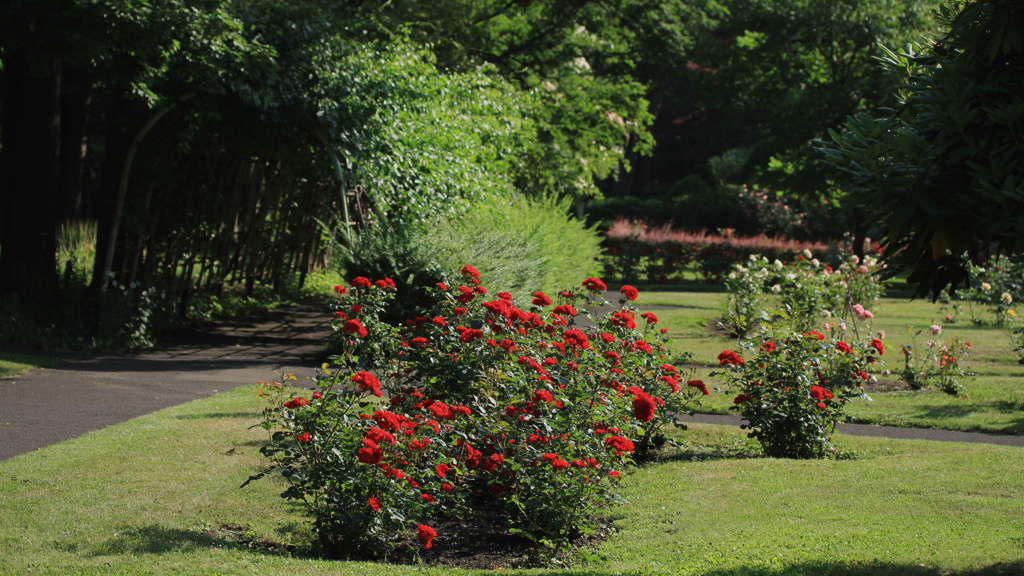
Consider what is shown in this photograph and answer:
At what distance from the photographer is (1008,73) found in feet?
11.6

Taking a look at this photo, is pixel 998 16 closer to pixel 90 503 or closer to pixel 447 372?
pixel 447 372

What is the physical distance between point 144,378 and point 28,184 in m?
3.85

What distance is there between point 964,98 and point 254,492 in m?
4.42

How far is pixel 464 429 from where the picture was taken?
4.99 metres

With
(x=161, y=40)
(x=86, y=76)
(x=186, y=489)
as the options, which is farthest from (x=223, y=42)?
(x=186, y=489)

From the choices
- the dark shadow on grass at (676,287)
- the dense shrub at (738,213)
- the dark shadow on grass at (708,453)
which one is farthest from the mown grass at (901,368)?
the dense shrub at (738,213)

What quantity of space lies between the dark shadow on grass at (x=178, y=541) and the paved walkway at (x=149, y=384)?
2112 millimetres

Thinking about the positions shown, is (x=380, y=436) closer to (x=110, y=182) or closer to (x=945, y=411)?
(x=945, y=411)

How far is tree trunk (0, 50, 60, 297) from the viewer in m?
10.6

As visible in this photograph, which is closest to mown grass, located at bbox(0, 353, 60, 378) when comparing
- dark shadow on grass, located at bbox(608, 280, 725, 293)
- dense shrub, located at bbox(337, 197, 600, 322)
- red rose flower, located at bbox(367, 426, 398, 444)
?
dense shrub, located at bbox(337, 197, 600, 322)

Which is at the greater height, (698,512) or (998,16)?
(998,16)

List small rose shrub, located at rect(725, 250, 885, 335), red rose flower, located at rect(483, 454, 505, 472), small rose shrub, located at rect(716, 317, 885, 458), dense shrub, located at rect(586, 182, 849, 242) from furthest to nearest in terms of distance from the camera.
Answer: dense shrub, located at rect(586, 182, 849, 242), small rose shrub, located at rect(725, 250, 885, 335), small rose shrub, located at rect(716, 317, 885, 458), red rose flower, located at rect(483, 454, 505, 472)

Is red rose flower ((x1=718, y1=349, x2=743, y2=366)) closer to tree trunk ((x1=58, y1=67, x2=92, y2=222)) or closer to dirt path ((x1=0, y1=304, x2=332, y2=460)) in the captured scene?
dirt path ((x1=0, y1=304, x2=332, y2=460))

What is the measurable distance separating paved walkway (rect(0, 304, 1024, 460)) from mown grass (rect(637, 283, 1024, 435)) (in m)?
0.39
